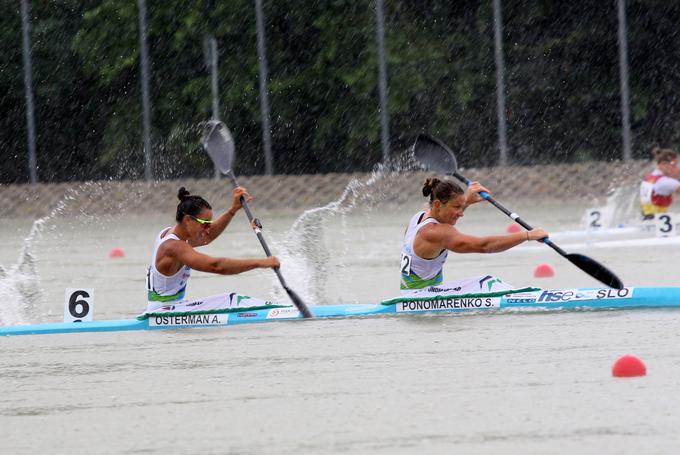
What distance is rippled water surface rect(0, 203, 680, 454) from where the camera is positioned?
6727 mm

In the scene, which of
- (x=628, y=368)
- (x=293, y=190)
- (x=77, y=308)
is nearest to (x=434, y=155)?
(x=77, y=308)

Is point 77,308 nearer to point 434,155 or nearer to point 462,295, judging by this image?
point 462,295

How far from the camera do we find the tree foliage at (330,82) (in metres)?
27.6

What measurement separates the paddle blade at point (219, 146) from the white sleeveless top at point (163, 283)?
2.57 metres

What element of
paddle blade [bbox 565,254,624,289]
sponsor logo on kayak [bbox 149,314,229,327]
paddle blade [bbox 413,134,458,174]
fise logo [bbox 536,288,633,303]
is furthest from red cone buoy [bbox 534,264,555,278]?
sponsor logo on kayak [bbox 149,314,229,327]

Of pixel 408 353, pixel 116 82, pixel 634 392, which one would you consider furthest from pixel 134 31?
pixel 634 392

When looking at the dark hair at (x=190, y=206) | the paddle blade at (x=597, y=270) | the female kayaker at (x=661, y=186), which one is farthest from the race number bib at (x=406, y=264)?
the female kayaker at (x=661, y=186)

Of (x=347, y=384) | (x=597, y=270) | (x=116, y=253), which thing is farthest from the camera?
(x=116, y=253)

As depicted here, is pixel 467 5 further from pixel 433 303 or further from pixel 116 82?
pixel 433 303

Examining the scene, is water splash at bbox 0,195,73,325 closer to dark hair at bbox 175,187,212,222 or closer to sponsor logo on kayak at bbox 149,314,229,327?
sponsor logo on kayak at bbox 149,314,229,327

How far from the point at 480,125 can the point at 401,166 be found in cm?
201

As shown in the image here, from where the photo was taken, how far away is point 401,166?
2683 centimetres

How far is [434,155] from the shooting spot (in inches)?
527

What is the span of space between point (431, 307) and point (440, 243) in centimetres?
53
